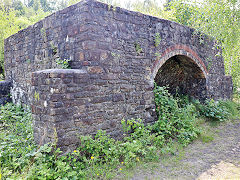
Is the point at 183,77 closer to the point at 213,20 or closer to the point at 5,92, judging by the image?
the point at 213,20

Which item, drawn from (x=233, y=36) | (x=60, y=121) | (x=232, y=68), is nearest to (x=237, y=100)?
(x=232, y=68)

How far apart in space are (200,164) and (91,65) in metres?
2.79

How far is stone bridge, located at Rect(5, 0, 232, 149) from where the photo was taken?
367 centimetres

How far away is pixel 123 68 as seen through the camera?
183 inches

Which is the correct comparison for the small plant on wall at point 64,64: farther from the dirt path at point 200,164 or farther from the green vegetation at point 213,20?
the green vegetation at point 213,20

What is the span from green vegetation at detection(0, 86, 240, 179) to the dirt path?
20 cm

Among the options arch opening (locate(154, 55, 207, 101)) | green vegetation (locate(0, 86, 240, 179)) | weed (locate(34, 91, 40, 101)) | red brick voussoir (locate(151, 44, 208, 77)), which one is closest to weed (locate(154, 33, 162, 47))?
red brick voussoir (locate(151, 44, 208, 77))

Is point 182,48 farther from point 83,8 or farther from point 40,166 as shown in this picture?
point 40,166

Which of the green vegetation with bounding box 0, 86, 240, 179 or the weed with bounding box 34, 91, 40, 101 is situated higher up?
the weed with bounding box 34, 91, 40, 101

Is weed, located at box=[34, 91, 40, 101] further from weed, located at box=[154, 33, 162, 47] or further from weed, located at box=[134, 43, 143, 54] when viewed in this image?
weed, located at box=[154, 33, 162, 47]

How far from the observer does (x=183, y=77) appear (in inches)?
312

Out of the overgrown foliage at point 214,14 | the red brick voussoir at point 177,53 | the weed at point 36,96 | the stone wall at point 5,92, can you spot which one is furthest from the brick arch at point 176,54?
the stone wall at point 5,92

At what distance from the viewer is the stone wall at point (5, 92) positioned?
687 cm

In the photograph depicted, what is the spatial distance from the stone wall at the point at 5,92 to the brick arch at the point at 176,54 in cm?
479
